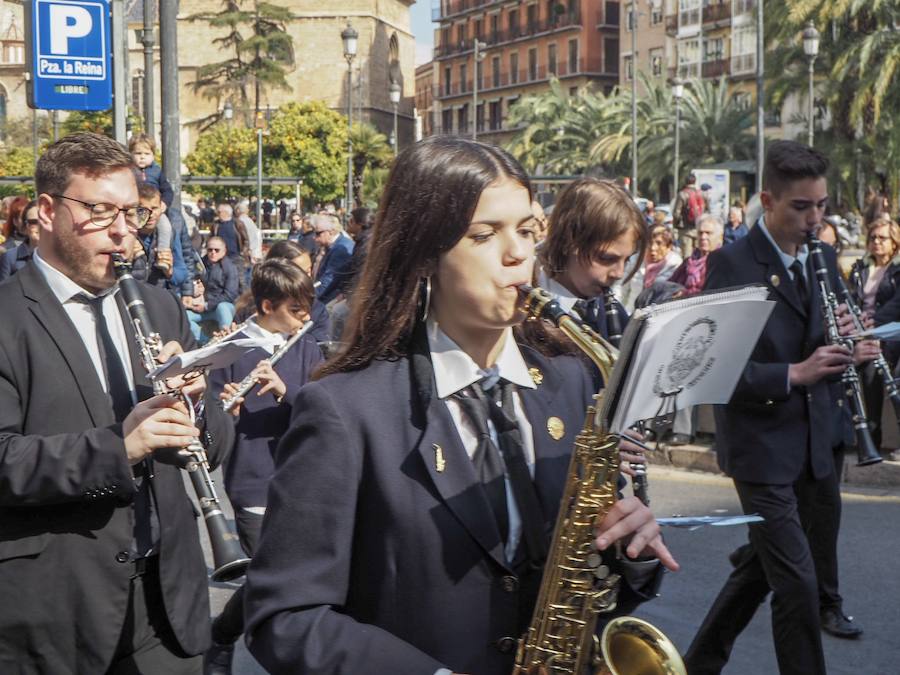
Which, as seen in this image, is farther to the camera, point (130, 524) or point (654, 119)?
point (654, 119)

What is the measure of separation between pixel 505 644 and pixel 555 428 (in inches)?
15.9

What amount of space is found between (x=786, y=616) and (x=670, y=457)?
17.3ft

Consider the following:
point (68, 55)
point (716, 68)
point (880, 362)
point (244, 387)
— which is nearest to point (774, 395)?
point (880, 362)

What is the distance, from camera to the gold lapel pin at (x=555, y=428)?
2.38 m

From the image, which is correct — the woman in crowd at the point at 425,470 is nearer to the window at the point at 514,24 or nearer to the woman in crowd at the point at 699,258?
the woman in crowd at the point at 699,258

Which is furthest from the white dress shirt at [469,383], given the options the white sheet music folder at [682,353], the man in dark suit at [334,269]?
the man in dark suit at [334,269]

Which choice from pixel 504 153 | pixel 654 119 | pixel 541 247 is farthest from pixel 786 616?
pixel 654 119

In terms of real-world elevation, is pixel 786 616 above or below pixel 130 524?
below

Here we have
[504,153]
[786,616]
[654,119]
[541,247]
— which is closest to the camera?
[504,153]

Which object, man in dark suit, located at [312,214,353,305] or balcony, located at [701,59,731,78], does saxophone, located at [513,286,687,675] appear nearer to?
man in dark suit, located at [312,214,353,305]

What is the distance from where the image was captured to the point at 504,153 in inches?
94.9

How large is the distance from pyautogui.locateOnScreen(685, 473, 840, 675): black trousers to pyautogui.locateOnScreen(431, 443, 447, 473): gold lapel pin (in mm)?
2524

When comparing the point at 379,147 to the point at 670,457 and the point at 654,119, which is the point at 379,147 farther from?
the point at 670,457

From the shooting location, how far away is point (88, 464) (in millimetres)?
3059
